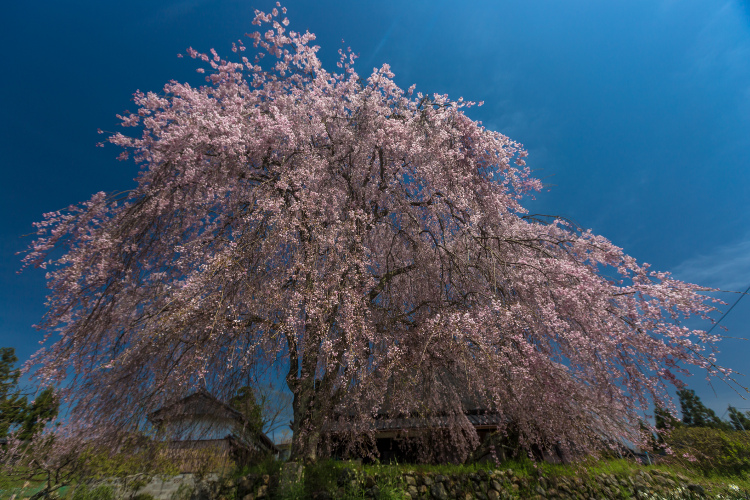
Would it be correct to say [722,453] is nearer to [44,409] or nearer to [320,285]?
[320,285]

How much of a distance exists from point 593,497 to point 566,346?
14.6ft

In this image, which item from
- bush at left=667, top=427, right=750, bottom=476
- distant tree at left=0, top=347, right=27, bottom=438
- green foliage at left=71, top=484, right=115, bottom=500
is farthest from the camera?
bush at left=667, top=427, right=750, bottom=476

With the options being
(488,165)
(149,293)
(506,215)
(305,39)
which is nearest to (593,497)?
(506,215)

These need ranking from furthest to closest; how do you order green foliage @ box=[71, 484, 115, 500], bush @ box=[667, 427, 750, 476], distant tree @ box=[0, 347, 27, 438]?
bush @ box=[667, 427, 750, 476]
green foliage @ box=[71, 484, 115, 500]
distant tree @ box=[0, 347, 27, 438]

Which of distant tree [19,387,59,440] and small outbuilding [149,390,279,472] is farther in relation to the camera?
small outbuilding [149,390,279,472]

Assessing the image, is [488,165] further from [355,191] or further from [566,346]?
[566,346]

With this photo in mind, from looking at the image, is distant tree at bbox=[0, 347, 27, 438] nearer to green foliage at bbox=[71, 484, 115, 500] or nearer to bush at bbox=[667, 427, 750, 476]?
green foliage at bbox=[71, 484, 115, 500]

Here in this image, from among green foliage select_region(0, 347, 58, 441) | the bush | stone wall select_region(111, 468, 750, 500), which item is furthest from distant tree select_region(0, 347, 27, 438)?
the bush

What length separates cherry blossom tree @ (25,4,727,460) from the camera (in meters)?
4.92

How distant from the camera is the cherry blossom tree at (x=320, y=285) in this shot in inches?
194

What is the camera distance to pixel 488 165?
7152 millimetres

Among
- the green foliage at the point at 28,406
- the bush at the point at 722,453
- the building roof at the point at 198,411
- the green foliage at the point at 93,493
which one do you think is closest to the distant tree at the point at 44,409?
the green foliage at the point at 28,406

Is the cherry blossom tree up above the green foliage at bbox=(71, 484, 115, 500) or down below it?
above

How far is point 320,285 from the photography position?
500cm
